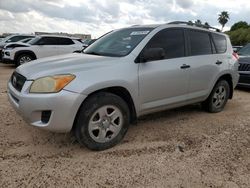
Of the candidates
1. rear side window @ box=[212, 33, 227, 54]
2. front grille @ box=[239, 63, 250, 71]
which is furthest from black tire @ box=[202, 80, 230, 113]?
front grille @ box=[239, 63, 250, 71]

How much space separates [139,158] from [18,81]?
6.19 ft

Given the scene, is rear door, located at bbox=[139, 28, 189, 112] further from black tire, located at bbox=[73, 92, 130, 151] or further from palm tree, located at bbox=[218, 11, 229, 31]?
palm tree, located at bbox=[218, 11, 229, 31]

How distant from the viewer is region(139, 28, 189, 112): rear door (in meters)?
4.18

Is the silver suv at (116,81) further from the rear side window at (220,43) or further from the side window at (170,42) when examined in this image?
the rear side window at (220,43)

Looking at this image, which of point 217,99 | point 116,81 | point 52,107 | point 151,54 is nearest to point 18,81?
point 52,107

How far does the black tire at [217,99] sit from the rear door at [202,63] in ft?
0.97

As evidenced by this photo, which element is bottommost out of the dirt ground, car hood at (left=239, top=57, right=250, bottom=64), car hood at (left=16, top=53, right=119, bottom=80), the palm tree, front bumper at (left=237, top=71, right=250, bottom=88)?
the dirt ground

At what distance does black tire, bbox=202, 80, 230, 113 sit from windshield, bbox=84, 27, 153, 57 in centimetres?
200

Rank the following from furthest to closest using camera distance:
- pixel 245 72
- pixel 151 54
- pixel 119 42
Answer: pixel 245 72 → pixel 119 42 → pixel 151 54

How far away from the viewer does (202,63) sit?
Result: 201 inches

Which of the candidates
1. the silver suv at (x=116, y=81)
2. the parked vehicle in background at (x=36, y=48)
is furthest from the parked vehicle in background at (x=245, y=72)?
the parked vehicle in background at (x=36, y=48)

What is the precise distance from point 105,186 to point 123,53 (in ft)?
6.31

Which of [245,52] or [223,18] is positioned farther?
[223,18]

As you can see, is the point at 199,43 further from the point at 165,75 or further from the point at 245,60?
the point at 245,60
